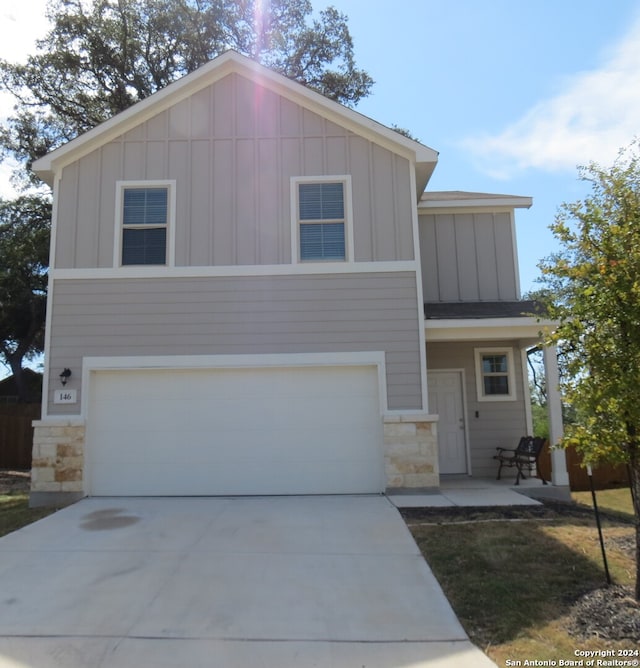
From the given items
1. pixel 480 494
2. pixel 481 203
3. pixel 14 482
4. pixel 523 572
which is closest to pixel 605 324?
pixel 523 572

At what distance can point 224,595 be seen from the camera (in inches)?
194

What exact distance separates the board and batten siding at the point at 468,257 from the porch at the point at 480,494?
3.67 metres

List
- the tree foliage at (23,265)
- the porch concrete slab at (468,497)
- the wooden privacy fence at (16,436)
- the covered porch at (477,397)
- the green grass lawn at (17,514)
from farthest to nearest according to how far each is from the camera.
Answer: the tree foliage at (23,265) → the wooden privacy fence at (16,436) → the covered porch at (477,397) → the porch concrete slab at (468,497) → the green grass lawn at (17,514)

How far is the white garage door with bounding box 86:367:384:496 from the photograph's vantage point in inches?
355

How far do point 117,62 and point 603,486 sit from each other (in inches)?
786

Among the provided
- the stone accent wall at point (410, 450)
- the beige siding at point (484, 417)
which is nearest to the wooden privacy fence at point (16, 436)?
the stone accent wall at point (410, 450)

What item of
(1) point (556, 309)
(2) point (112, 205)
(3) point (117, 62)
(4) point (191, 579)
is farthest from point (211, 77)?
(3) point (117, 62)

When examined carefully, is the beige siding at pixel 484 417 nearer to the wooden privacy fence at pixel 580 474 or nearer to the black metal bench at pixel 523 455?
the black metal bench at pixel 523 455

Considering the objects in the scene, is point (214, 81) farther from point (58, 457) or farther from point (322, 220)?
point (58, 457)

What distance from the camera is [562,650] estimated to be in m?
3.91

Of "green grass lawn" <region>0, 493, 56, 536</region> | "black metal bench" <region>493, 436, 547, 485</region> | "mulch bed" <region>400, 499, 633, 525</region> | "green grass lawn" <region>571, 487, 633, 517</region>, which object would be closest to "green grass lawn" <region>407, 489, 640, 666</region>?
"mulch bed" <region>400, 499, 633, 525</region>

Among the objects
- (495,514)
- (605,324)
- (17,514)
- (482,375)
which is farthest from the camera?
(482,375)

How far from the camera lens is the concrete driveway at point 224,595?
397cm

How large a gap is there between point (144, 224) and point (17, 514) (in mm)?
4976
